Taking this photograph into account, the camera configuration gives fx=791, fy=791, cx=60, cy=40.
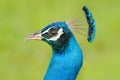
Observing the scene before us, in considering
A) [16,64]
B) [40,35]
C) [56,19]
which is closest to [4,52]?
[16,64]

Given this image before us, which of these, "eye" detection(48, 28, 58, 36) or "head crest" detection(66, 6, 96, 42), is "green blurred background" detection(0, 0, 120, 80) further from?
"eye" detection(48, 28, 58, 36)

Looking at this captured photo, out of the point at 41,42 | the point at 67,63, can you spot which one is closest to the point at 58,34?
the point at 67,63

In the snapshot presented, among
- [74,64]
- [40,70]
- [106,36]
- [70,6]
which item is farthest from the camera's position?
[70,6]

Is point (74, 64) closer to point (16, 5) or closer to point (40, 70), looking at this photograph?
point (40, 70)

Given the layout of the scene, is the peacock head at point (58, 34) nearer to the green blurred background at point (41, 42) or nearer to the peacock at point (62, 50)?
the peacock at point (62, 50)

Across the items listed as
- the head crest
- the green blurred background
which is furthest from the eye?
the green blurred background

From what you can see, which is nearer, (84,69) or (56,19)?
(84,69)

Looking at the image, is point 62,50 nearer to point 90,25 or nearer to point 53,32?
point 53,32
